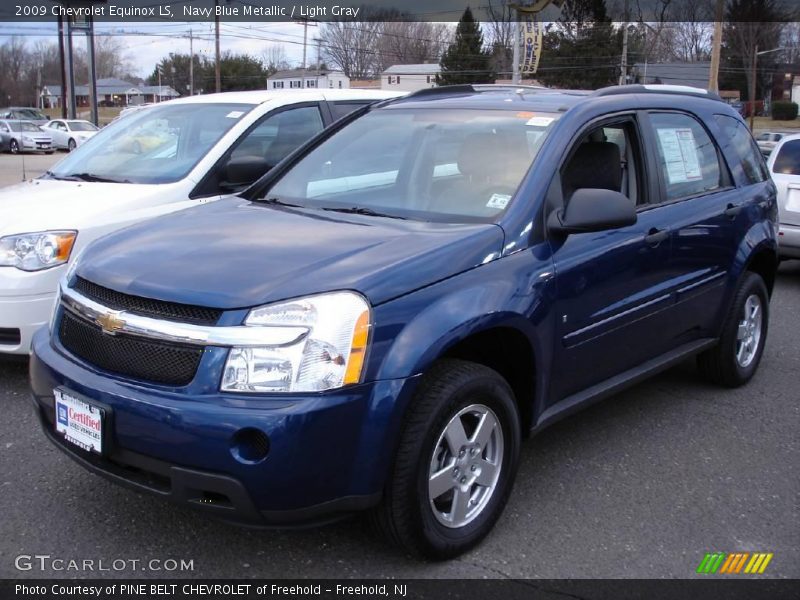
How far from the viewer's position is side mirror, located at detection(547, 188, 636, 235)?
339 cm

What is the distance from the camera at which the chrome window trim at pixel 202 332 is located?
263 centimetres

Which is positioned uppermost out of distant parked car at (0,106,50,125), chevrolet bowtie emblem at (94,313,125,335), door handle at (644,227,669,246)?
distant parked car at (0,106,50,125)

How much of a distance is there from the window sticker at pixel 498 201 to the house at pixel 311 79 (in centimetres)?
6663

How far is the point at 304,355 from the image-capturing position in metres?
2.64

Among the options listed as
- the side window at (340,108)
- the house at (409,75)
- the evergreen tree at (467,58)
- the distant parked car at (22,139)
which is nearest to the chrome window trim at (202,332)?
the side window at (340,108)

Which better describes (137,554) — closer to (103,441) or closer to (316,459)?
(103,441)

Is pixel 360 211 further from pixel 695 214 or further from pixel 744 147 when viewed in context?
Answer: pixel 744 147

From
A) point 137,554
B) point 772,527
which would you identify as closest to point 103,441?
point 137,554

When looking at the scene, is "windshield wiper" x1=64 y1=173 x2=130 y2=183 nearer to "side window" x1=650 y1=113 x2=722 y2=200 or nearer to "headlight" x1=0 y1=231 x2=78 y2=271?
"headlight" x1=0 y1=231 x2=78 y2=271

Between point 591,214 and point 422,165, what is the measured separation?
0.96 m

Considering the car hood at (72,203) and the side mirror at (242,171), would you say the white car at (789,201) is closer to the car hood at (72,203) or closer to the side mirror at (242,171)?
the side mirror at (242,171)

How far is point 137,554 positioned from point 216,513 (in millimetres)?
630

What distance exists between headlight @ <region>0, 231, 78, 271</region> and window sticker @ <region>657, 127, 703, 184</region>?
11.2 ft

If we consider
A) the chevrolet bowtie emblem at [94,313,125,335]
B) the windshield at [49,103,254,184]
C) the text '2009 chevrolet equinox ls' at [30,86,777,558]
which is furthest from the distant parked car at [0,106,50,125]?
the chevrolet bowtie emblem at [94,313,125,335]
